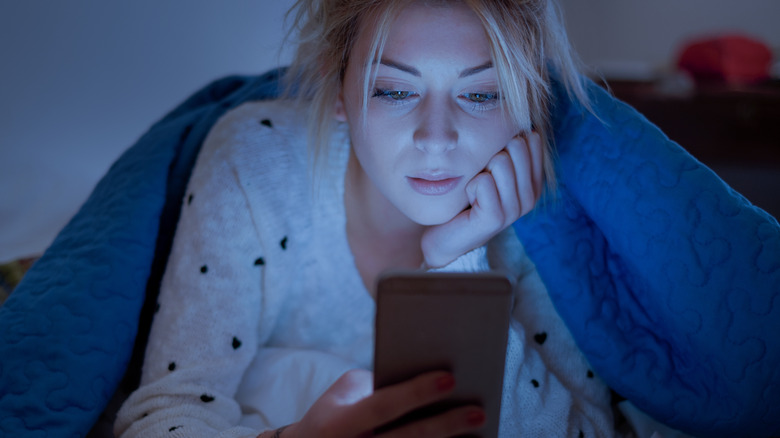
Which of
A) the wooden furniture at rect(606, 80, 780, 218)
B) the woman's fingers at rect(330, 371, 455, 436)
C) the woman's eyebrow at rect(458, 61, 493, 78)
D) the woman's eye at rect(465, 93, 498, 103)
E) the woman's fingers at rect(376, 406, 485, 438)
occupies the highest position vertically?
the woman's eyebrow at rect(458, 61, 493, 78)

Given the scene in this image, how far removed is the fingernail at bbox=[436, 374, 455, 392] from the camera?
469mm

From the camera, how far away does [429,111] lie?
65cm

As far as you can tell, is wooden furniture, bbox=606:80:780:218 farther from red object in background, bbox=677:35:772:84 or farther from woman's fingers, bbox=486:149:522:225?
woman's fingers, bbox=486:149:522:225

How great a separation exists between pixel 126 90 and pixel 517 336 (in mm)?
1222

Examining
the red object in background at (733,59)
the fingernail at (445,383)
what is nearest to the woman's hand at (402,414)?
the fingernail at (445,383)

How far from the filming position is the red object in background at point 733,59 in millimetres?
2498

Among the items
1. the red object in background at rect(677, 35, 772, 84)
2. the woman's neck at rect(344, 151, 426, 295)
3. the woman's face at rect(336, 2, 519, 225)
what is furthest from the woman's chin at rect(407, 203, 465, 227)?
the red object in background at rect(677, 35, 772, 84)

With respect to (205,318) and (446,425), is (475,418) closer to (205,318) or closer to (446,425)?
(446,425)

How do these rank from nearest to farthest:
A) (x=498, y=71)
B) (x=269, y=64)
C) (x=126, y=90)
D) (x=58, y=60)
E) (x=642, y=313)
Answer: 1. (x=498, y=71)
2. (x=642, y=313)
3. (x=58, y=60)
4. (x=126, y=90)
5. (x=269, y=64)

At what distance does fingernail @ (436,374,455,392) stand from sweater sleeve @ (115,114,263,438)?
26 cm

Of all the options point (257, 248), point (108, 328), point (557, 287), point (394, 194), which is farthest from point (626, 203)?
point (108, 328)

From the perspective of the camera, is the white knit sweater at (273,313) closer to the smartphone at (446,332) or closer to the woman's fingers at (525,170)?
the woman's fingers at (525,170)

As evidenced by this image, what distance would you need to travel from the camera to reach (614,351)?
0.73 meters

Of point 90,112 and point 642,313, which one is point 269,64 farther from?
point 642,313
